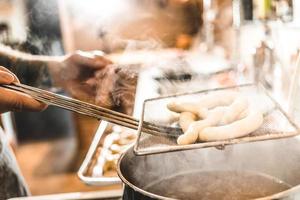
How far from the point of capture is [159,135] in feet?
3.34

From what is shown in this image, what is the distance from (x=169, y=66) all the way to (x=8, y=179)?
1403 mm

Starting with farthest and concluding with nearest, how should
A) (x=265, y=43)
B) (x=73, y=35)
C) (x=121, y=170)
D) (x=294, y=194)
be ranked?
(x=73, y=35) → (x=265, y=43) → (x=121, y=170) → (x=294, y=194)

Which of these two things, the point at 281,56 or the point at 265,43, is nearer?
the point at 281,56

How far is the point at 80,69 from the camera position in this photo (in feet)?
5.07

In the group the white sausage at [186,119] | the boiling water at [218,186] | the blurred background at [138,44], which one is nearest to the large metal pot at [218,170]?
the boiling water at [218,186]

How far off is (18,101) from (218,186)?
0.66m

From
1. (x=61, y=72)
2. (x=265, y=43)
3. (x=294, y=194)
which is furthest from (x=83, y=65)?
(x=265, y=43)

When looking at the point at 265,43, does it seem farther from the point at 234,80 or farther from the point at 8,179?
the point at 8,179

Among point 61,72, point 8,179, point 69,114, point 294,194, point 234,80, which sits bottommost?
point 69,114

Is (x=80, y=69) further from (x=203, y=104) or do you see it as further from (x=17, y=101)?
(x=203, y=104)

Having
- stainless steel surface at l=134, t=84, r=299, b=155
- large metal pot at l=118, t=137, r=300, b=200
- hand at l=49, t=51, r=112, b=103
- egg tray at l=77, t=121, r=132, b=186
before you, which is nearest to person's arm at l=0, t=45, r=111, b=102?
hand at l=49, t=51, r=112, b=103

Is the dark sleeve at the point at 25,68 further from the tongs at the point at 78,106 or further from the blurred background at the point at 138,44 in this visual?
the tongs at the point at 78,106

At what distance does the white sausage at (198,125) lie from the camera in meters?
0.89

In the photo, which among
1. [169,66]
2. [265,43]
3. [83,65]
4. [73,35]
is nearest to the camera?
[83,65]
